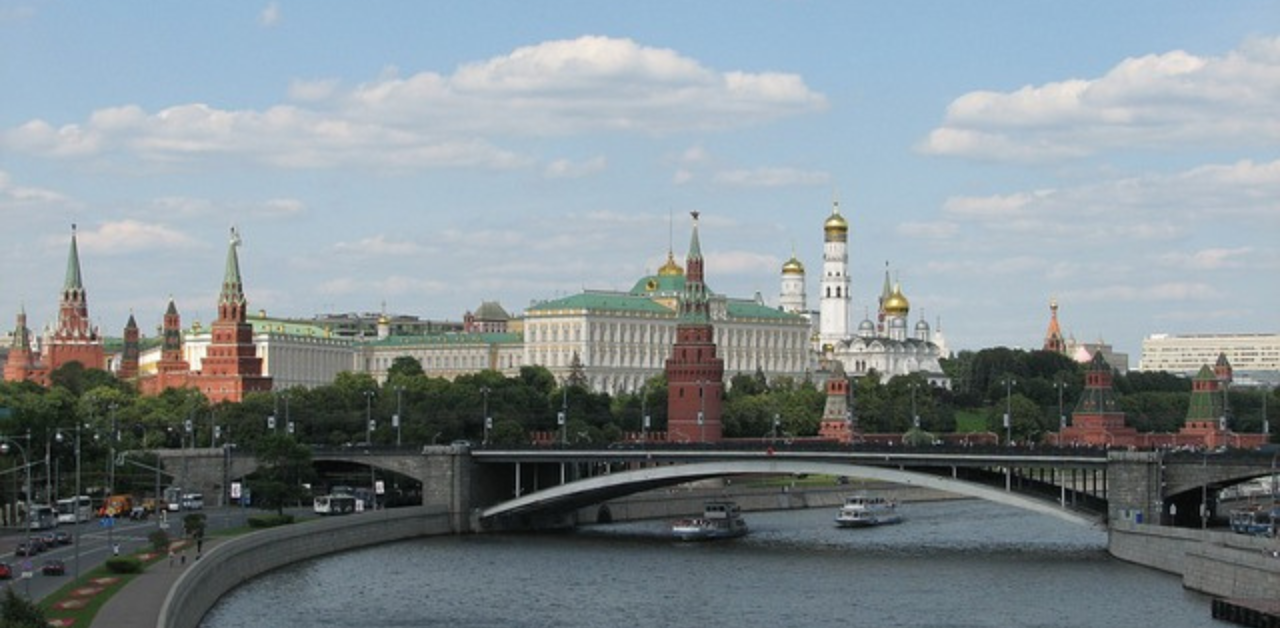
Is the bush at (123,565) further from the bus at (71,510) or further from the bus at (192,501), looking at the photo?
the bus at (192,501)

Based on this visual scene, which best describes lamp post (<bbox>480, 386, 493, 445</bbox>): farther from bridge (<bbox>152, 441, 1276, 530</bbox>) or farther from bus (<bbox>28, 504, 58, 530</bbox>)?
bus (<bbox>28, 504, 58, 530</bbox>)

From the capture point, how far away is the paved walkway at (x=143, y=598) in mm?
64812

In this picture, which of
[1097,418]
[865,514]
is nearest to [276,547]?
[865,514]

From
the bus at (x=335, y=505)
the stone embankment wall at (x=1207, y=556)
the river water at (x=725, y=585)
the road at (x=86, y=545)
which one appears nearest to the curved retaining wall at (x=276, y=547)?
the river water at (x=725, y=585)

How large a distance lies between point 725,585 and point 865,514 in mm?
41165

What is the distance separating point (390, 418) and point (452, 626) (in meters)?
98.5

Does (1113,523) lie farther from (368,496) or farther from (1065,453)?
(368,496)

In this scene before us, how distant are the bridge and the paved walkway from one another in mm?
38255

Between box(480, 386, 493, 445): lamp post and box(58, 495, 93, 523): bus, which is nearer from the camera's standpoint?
box(58, 495, 93, 523): bus

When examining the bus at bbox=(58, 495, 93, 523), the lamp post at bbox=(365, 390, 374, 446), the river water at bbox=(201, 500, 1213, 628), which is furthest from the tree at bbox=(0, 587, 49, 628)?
the lamp post at bbox=(365, 390, 374, 446)

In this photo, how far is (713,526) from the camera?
402ft

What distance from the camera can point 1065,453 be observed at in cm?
10988

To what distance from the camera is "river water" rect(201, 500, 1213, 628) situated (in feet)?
268

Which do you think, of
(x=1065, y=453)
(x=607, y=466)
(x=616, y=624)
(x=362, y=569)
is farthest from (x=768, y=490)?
(x=616, y=624)
